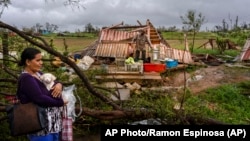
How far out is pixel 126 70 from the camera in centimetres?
1082

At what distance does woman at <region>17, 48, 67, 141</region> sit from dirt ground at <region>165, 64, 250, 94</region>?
23.9ft

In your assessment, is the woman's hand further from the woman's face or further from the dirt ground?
the dirt ground

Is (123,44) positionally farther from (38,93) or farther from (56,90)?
(38,93)

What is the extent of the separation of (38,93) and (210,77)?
9530mm

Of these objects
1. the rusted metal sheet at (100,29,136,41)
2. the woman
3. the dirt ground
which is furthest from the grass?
the woman

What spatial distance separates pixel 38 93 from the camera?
3.03 meters

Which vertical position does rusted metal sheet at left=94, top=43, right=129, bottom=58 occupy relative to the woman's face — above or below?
below

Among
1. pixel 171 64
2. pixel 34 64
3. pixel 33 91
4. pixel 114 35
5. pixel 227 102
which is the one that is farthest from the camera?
pixel 114 35

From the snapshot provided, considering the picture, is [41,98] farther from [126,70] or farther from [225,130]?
[126,70]

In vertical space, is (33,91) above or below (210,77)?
above

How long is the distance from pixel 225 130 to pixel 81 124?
87.2 inches

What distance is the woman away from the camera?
3.05 m

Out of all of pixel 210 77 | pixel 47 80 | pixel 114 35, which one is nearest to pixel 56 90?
pixel 47 80

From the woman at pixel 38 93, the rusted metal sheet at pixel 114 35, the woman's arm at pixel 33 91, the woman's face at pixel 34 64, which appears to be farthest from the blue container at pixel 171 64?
the woman's arm at pixel 33 91
